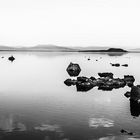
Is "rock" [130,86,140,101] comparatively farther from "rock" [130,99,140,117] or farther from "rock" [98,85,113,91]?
"rock" [98,85,113,91]

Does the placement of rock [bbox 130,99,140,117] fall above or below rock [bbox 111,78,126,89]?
below

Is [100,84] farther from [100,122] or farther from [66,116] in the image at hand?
[100,122]

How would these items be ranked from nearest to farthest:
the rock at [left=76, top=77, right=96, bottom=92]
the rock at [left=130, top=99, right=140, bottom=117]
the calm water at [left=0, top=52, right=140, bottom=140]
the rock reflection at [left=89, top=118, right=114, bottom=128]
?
the calm water at [left=0, top=52, right=140, bottom=140] < the rock reflection at [left=89, top=118, right=114, bottom=128] < the rock at [left=130, top=99, right=140, bottom=117] < the rock at [left=76, top=77, right=96, bottom=92]

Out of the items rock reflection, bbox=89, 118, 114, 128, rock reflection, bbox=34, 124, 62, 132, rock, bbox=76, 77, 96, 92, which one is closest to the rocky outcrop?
rock, bbox=76, 77, 96, 92

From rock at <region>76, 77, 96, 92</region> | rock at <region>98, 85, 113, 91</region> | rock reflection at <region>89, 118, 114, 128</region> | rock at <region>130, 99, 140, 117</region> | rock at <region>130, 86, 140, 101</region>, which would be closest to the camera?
rock reflection at <region>89, 118, 114, 128</region>

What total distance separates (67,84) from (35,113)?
36.7 m

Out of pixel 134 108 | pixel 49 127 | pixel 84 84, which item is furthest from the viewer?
pixel 84 84

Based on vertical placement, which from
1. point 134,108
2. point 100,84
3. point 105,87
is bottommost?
point 134,108

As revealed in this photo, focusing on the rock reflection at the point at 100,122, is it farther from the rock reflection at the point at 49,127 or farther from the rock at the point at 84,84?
the rock at the point at 84,84

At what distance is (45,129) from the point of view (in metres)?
36.5

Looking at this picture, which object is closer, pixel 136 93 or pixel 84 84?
pixel 136 93

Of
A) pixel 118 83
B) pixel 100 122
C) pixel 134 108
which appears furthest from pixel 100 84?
pixel 100 122

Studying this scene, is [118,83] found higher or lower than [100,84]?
higher

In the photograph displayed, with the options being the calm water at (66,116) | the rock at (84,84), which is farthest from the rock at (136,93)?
the rock at (84,84)
